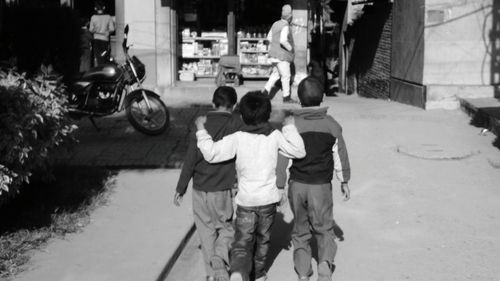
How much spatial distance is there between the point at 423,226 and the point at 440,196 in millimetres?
1186

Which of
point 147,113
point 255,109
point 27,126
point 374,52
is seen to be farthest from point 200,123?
point 374,52

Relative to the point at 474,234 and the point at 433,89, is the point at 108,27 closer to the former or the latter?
the point at 433,89

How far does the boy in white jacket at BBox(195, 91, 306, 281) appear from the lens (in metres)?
5.80

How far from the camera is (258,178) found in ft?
19.1

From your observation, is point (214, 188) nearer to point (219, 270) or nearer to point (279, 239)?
point (219, 270)

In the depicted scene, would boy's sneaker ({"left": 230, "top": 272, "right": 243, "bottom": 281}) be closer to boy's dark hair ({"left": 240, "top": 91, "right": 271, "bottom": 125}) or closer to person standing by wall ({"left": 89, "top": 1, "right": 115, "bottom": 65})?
boy's dark hair ({"left": 240, "top": 91, "right": 271, "bottom": 125})

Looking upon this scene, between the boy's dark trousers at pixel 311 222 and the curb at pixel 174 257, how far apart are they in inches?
41.4

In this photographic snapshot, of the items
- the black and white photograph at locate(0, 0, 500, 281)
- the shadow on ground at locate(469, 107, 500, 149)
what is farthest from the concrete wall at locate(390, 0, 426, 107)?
the shadow on ground at locate(469, 107, 500, 149)

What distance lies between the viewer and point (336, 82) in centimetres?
2541

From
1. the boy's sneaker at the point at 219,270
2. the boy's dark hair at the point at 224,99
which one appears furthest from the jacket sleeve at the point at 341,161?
the boy's sneaker at the point at 219,270

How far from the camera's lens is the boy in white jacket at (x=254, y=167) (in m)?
5.80

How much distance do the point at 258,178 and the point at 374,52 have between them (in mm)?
14608

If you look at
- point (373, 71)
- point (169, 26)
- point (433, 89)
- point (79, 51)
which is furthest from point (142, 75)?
point (373, 71)

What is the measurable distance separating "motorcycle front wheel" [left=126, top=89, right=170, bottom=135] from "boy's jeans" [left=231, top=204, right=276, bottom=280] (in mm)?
5855
